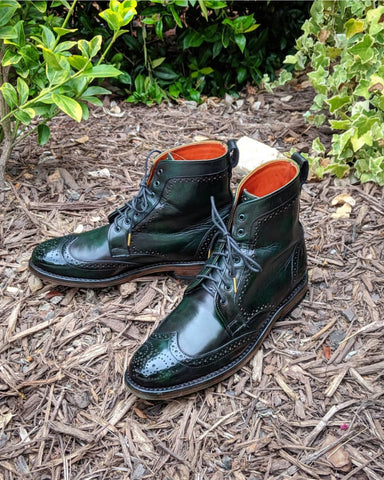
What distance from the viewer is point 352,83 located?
88.3 inches

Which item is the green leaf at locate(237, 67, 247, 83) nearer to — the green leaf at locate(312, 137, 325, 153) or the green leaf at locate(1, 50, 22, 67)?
the green leaf at locate(312, 137, 325, 153)

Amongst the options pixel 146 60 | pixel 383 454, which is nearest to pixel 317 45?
pixel 146 60

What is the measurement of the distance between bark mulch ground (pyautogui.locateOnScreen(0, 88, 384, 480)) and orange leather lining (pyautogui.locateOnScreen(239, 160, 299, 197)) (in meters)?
0.39

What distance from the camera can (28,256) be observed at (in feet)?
6.02

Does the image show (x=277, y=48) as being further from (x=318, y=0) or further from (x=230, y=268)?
(x=230, y=268)

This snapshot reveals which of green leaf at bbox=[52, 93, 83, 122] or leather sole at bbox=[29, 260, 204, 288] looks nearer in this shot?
leather sole at bbox=[29, 260, 204, 288]

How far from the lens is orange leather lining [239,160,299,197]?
146cm

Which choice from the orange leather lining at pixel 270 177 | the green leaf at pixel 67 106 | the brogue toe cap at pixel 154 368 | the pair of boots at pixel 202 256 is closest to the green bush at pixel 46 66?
the green leaf at pixel 67 106

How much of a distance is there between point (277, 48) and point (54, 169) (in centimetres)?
171

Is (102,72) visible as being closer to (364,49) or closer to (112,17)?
(112,17)

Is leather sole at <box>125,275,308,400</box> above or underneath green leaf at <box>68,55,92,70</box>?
underneath

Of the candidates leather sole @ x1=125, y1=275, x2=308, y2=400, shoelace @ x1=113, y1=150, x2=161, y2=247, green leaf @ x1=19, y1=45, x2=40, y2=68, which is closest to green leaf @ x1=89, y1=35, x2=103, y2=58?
green leaf @ x1=19, y1=45, x2=40, y2=68

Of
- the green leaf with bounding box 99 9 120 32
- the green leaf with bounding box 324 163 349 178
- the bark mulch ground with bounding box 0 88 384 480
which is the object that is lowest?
the bark mulch ground with bounding box 0 88 384 480

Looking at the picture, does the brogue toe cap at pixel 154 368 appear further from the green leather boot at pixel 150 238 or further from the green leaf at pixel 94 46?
the green leaf at pixel 94 46
